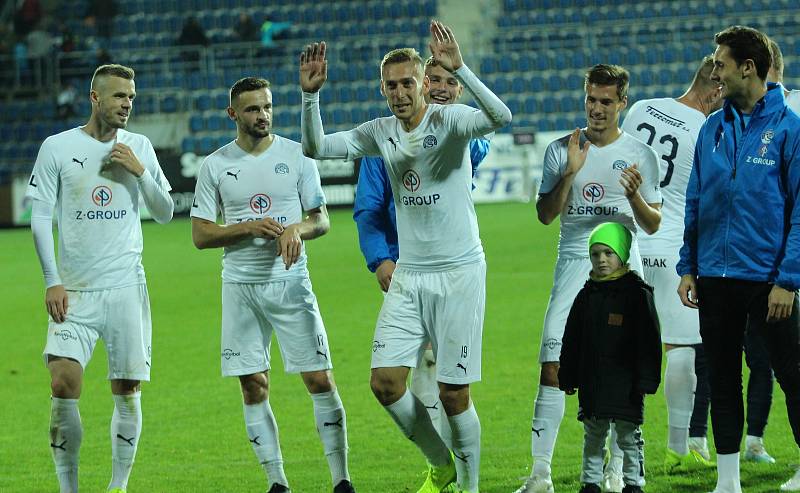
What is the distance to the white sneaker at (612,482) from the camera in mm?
5961

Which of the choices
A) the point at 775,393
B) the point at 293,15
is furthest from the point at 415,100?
the point at 293,15

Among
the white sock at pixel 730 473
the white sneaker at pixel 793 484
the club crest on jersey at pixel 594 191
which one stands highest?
the club crest on jersey at pixel 594 191

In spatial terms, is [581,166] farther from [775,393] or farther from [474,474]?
[775,393]

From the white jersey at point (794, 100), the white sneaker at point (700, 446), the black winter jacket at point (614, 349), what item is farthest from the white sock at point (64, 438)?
the white jersey at point (794, 100)

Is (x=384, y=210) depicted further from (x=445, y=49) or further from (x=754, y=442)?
(x=754, y=442)

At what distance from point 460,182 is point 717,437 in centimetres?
168

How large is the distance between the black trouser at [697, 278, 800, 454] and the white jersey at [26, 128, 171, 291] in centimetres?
288

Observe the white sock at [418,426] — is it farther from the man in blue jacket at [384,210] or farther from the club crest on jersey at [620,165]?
the club crest on jersey at [620,165]

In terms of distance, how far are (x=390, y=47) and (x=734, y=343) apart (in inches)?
960

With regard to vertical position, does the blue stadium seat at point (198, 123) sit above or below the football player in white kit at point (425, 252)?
above

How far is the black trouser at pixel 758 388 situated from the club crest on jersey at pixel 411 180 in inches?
85.1

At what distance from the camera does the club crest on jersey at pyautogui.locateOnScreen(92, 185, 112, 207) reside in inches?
237

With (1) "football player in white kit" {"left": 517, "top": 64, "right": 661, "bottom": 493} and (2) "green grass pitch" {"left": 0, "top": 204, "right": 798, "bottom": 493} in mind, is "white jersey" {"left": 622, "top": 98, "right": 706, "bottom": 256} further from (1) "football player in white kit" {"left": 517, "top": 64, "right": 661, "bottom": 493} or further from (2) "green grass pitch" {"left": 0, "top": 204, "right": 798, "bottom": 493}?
(2) "green grass pitch" {"left": 0, "top": 204, "right": 798, "bottom": 493}

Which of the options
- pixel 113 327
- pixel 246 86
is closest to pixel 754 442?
pixel 246 86
